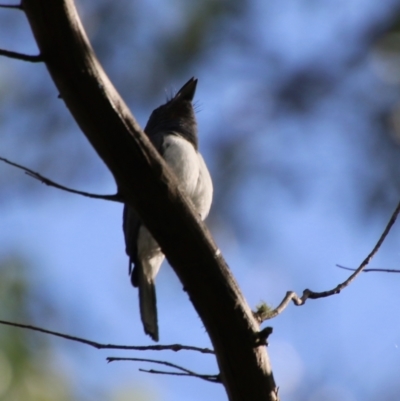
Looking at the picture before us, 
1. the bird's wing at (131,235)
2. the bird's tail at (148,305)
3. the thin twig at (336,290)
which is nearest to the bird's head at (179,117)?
the bird's wing at (131,235)

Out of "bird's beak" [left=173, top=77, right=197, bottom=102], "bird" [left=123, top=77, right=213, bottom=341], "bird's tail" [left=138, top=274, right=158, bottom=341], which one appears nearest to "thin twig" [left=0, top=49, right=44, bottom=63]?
"bird" [left=123, top=77, right=213, bottom=341]

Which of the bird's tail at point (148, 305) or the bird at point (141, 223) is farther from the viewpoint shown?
the bird at point (141, 223)


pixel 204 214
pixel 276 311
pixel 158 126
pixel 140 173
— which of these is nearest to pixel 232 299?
pixel 276 311

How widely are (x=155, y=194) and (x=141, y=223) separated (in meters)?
1.68

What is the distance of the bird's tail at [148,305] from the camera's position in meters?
3.75

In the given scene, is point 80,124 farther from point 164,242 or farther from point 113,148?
point 164,242

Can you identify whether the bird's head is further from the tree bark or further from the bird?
the tree bark

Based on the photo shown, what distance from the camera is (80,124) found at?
209cm

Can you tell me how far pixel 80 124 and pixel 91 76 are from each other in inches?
6.3

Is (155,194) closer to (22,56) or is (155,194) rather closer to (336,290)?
(22,56)

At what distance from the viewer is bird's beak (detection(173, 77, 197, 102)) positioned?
4629 mm

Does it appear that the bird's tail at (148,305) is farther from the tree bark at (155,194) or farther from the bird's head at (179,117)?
the tree bark at (155,194)

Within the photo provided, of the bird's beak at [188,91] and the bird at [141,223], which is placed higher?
the bird's beak at [188,91]

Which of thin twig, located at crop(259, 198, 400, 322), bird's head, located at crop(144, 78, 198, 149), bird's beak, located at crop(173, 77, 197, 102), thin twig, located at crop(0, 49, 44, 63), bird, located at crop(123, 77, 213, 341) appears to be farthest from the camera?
bird's head, located at crop(144, 78, 198, 149)
